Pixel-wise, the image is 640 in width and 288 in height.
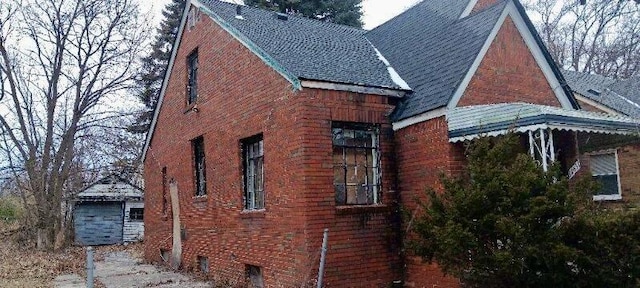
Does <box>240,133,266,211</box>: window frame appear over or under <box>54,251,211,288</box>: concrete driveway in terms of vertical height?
over

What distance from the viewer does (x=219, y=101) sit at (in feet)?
39.0

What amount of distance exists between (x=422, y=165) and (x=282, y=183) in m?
2.38

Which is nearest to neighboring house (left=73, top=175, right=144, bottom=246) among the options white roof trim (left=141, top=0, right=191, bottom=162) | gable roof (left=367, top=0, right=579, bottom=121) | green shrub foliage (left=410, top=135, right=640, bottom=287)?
white roof trim (left=141, top=0, right=191, bottom=162)

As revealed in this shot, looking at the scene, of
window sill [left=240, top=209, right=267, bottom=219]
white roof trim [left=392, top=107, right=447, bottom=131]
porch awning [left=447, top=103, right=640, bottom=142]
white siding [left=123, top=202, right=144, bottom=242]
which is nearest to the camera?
porch awning [left=447, top=103, right=640, bottom=142]

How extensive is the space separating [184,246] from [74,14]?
53.5 feet

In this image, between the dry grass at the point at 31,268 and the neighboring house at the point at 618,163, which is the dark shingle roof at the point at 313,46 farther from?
the neighboring house at the point at 618,163

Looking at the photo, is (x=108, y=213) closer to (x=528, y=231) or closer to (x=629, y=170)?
(x=629, y=170)

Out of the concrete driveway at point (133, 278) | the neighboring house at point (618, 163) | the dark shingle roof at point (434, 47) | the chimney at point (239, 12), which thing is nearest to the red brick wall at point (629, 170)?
the neighboring house at point (618, 163)

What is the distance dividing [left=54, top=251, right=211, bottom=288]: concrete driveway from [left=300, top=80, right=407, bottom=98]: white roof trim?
5.14m

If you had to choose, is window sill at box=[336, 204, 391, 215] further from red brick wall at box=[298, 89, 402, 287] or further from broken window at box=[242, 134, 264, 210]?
broken window at box=[242, 134, 264, 210]

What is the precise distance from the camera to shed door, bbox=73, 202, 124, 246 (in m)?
28.3

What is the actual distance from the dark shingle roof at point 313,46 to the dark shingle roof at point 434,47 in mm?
441

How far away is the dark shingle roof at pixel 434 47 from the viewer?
908cm

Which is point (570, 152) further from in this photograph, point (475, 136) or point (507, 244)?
point (507, 244)
